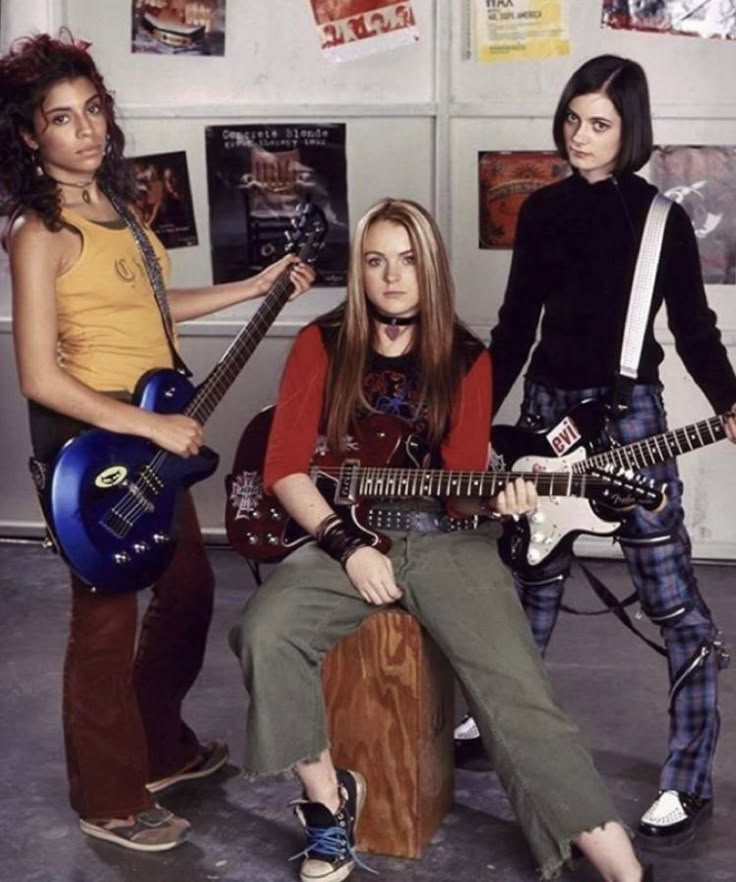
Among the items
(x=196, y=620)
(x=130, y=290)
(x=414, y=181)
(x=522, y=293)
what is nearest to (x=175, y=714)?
(x=196, y=620)

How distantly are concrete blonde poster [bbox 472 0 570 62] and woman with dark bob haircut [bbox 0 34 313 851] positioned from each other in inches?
88.7

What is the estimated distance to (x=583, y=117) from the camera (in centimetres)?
338

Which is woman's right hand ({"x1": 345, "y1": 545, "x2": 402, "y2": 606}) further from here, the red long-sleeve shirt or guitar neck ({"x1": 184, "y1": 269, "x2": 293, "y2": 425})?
guitar neck ({"x1": 184, "y1": 269, "x2": 293, "y2": 425})

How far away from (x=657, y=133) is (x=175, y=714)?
2.75m

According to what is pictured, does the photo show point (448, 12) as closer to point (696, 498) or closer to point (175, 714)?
point (696, 498)

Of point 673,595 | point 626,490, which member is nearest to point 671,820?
point 673,595

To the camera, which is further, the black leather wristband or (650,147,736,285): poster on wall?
(650,147,736,285): poster on wall

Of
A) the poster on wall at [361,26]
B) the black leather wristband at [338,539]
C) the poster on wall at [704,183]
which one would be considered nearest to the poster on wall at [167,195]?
the poster on wall at [361,26]

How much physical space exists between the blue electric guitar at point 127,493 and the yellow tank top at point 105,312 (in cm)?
7

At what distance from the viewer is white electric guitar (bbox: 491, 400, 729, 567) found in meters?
3.32

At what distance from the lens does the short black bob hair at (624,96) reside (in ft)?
11.0

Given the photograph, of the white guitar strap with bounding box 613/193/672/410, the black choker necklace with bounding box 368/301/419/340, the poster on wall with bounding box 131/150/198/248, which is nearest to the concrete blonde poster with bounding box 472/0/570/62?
the poster on wall with bounding box 131/150/198/248

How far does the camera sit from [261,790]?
374 cm

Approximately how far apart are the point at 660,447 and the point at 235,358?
919 mm
